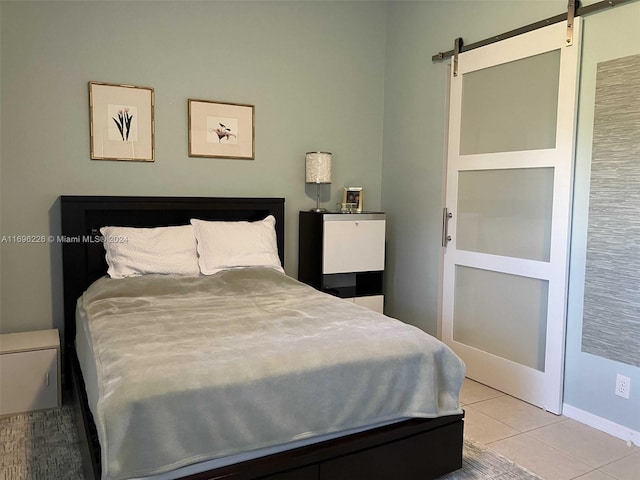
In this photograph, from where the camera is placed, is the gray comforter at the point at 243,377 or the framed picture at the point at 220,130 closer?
the gray comforter at the point at 243,377

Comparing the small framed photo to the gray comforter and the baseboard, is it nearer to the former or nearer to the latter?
the gray comforter

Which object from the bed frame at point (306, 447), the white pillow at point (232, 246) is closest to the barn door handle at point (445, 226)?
the white pillow at point (232, 246)

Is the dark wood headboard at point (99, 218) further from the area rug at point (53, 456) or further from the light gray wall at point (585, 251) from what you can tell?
the light gray wall at point (585, 251)

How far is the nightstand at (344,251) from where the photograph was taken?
3.78 m

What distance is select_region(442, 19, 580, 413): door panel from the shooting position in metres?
2.88

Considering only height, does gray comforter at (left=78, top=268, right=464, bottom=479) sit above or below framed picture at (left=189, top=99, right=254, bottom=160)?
below

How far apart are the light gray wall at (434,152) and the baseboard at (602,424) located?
0.01m

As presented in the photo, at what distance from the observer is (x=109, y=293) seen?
9.02 feet

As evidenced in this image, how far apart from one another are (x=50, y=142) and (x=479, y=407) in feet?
10.3

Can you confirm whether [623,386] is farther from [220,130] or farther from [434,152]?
[220,130]

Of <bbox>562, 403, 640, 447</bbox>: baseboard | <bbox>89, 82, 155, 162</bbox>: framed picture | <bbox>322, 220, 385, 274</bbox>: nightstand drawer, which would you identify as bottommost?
<bbox>562, 403, 640, 447</bbox>: baseboard

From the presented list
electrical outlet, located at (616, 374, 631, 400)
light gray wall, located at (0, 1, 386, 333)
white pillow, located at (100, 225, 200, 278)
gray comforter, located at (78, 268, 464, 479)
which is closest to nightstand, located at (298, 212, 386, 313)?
light gray wall, located at (0, 1, 386, 333)

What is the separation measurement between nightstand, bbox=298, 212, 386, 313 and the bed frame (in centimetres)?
138

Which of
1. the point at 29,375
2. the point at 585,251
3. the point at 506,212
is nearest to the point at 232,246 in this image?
the point at 29,375
